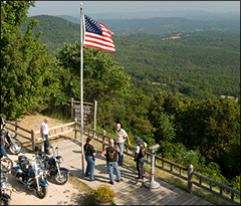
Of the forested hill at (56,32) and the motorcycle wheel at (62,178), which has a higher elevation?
the forested hill at (56,32)

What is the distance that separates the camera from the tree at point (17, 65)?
17266 mm

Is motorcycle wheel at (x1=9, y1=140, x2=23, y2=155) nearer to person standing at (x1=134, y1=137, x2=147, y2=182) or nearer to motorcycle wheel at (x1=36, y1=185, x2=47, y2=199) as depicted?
motorcycle wheel at (x1=36, y1=185, x2=47, y2=199)

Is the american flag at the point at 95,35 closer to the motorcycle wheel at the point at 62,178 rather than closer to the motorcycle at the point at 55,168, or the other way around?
the motorcycle at the point at 55,168

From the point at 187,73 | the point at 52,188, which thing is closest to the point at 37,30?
the point at 52,188

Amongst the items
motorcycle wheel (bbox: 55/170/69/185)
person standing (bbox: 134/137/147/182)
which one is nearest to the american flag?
person standing (bbox: 134/137/147/182)

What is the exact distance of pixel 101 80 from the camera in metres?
27.6

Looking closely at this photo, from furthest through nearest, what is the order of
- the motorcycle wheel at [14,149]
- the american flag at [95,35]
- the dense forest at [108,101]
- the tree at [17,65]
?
the dense forest at [108,101] → the tree at [17,65] → the motorcycle wheel at [14,149] → the american flag at [95,35]

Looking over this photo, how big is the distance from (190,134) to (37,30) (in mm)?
22372

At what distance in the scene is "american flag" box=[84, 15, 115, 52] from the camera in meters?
10.2

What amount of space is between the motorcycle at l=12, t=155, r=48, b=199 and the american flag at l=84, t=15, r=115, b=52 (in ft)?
14.2

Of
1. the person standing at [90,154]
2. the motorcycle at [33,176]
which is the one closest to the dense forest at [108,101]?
the motorcycle at [33,176]

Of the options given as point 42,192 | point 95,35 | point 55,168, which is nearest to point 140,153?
point 55,168

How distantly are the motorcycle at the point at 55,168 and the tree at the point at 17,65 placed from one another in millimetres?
8312

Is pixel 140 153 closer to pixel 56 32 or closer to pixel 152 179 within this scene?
pixel 152 179
